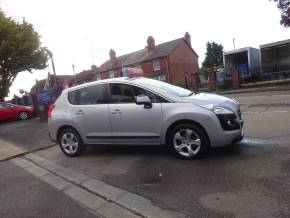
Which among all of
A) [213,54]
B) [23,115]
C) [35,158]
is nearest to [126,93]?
[35,158]

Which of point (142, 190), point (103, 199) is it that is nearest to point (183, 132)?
point (142, 190)

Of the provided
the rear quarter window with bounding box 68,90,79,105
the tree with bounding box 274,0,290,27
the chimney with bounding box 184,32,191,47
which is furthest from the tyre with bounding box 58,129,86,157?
the chimney with bounding box 184,32,191,47

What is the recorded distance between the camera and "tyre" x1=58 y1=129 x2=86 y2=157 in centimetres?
673

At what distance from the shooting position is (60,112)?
685cm

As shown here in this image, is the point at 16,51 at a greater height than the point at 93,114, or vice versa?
the point at 16,51

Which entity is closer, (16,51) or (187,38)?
(16,51)

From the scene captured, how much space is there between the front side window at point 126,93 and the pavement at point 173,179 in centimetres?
117

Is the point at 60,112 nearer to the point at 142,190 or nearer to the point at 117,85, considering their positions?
the point at 117,85

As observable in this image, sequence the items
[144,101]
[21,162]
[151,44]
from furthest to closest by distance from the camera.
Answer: [151,44], [21,162], [144,101]

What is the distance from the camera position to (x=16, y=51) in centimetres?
2731

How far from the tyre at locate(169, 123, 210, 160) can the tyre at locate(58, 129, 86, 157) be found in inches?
88.5

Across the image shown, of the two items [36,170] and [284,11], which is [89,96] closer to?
[36,170]

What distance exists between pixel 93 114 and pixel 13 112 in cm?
1388

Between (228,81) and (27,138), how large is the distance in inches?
764
